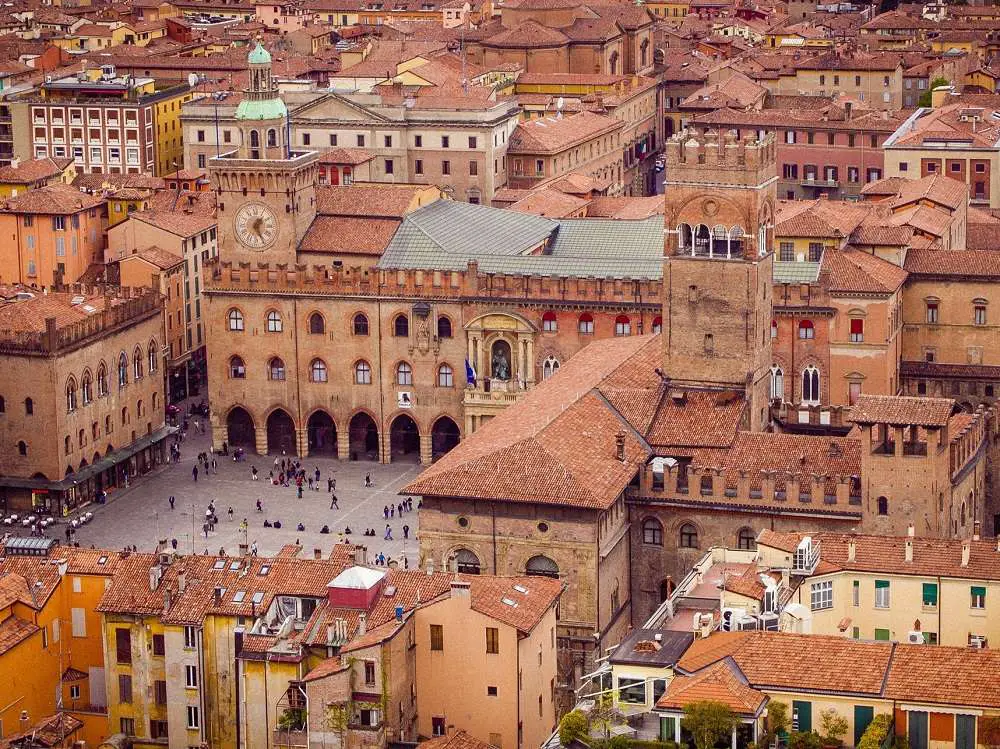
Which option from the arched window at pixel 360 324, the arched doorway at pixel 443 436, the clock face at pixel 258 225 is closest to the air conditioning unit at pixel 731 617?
the arched doorway at pixel 443 436

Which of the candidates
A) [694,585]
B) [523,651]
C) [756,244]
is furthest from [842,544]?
[756,244]

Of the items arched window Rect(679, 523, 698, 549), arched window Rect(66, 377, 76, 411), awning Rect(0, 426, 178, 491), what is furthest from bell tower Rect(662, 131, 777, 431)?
arched window Rect(66, 377, 76, 411)

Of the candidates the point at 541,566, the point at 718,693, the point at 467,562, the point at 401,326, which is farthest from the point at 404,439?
the point at 718,693

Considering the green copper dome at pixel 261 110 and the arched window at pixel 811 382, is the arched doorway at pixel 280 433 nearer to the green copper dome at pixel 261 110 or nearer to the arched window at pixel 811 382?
the green copper dome at pixel 261 110

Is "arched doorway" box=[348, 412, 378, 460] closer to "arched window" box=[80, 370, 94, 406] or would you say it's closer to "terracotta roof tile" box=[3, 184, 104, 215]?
"arched window" box=[80, 370, 94, 406]

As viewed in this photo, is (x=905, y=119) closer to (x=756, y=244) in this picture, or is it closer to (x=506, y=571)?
(x=756, y=244)
